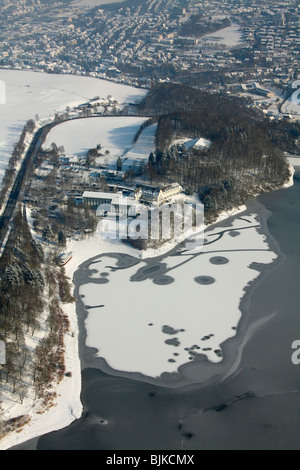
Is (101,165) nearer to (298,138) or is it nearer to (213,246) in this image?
(213,246)

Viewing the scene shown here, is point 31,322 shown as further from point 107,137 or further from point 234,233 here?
point 107,137

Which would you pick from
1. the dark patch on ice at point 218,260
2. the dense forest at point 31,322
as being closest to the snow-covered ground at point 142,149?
the dark patch on ice at point 218,260

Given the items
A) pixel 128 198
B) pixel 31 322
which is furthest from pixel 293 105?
pixel 31 322

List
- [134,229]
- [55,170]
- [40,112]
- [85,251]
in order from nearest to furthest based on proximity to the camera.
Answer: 1. [85,251]
2. [134,229]
3. [55,170]
4. [40,112]

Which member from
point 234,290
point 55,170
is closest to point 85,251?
point 234,290

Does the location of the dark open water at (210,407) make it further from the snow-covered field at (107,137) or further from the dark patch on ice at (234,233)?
the snow-covered field at (107,137)

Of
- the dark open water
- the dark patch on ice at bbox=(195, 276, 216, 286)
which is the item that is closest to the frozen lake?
the dark patch on ice at bbox=(195, 276, 216, 286)
